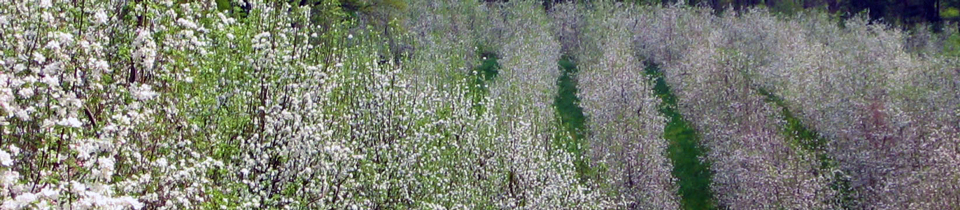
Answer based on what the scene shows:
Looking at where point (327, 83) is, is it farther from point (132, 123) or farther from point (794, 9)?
point (794, 9)

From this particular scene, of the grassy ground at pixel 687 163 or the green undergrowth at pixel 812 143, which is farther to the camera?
the grassy ground at pixel 687 163

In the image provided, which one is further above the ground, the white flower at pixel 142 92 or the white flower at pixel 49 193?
the white flower at pixel 142 92

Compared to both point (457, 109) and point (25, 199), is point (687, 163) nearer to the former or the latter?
point (457, 109)

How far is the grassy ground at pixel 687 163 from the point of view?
51.4 meters

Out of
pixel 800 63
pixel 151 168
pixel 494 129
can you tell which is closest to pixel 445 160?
pixel 494 129

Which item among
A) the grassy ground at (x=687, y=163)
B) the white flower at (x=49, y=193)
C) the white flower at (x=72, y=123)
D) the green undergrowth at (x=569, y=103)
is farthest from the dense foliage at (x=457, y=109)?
the white flower at (x=72, y=123)

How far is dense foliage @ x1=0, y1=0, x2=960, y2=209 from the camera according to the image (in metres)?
11.6

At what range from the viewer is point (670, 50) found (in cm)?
7138

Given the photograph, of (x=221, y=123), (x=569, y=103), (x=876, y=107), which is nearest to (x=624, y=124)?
(x=876, y=107)

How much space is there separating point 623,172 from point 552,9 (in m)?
40.7

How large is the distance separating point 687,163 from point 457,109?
33719 millimetres

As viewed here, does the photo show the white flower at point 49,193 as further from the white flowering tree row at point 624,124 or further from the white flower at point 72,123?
the white flowering tree row at point 624,124

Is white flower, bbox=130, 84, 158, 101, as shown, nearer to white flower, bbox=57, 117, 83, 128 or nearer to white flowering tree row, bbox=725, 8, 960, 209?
white flower, bbox=57, 117, 83, 128

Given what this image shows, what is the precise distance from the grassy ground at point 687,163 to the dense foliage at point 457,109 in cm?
16
